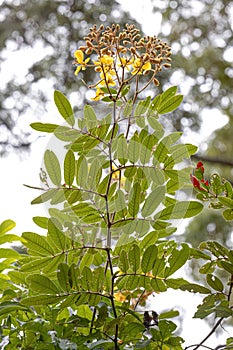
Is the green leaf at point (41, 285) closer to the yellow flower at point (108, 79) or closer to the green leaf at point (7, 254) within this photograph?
the green leaf at point (7, 254)

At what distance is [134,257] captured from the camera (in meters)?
0.47

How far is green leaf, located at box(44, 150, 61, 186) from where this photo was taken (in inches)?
19.0

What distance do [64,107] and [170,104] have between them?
→ 0.33ft

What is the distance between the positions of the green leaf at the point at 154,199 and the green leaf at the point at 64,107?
0.10 meters

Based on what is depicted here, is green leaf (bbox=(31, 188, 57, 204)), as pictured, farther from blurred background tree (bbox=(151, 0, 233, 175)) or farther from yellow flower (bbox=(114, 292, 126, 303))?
blurred background tree (bbox=(151, 0, 233, 175))

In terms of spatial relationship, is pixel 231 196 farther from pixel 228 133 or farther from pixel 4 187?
pixel 228 133

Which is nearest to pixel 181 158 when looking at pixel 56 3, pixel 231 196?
pixel 231 196

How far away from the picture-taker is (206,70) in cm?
372

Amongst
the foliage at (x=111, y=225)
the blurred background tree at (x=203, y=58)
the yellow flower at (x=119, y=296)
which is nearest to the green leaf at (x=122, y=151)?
the foliage at (x=111, y=225)

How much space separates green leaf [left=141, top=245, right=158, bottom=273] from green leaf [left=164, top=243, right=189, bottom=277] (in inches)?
0.7

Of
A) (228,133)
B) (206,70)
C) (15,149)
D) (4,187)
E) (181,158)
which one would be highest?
(206,70)

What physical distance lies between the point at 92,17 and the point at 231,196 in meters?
3.50

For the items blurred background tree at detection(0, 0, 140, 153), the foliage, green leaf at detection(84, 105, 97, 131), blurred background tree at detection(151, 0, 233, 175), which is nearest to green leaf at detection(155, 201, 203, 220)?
the foliage

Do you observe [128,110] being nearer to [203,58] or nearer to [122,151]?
[122,151]
